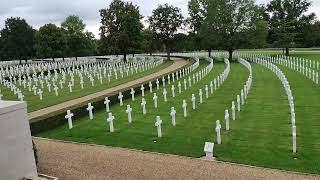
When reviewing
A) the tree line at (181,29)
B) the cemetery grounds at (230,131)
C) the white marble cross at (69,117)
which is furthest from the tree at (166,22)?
the white marble cross at (69,117)

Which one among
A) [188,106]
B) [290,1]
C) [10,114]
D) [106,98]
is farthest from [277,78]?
[290,1]

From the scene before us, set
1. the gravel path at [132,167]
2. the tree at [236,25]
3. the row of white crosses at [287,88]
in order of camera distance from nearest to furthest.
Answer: the gravel path at [132,167] → the row of white crosses at [287,88] → the tree at [236,25]

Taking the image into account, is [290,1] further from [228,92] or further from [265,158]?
[265,158]

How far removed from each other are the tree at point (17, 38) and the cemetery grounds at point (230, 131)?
179 ft

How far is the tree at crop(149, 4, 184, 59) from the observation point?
64.8 meters

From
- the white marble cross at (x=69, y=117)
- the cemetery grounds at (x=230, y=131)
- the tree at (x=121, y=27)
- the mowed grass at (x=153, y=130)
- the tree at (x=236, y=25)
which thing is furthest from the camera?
the tree at (x=121, y=27)

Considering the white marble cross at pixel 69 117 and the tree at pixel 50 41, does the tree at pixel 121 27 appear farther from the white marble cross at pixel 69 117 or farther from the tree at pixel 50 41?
the white marble cross at pixel 69 117

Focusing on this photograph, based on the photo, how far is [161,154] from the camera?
11.6 metres

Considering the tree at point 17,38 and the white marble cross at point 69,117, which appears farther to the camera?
the tree at point 17,38

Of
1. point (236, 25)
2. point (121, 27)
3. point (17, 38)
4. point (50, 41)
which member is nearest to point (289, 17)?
point (236, 25)

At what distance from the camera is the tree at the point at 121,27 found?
197 feet

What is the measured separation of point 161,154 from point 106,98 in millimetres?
8532

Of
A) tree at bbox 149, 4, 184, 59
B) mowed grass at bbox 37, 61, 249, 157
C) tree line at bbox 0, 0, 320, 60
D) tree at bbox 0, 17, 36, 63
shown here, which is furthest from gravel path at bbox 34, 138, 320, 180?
tree at bbox 0, 17, 36, 63

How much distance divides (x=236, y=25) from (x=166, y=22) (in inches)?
543
